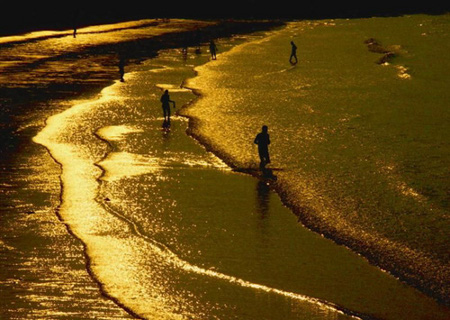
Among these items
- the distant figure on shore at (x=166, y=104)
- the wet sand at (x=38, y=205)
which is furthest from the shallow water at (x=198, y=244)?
the distant figure on shore at (x=166, y=104)

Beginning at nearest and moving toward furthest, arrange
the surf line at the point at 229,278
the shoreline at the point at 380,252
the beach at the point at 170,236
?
1. the surf line at the point at 229,278
2. the beach at the point at 170,236
3. the shoreline at the point at 380,252

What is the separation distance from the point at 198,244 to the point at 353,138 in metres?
13.5

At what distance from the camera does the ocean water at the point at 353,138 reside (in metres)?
18.2

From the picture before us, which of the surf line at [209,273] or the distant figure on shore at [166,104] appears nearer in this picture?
the surf line at [209,273]

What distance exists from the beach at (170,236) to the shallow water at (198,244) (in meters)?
0.04

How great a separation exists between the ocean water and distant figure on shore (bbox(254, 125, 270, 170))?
737mm

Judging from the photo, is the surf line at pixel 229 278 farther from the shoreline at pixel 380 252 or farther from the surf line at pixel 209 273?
A: the shoreline at pixel 380 252

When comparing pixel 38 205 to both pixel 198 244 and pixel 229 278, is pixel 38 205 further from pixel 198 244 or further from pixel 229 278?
pixel 229 278

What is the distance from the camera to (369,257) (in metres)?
16.5

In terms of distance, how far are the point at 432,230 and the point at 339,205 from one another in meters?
2.66

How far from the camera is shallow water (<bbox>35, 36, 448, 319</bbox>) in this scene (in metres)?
14.0

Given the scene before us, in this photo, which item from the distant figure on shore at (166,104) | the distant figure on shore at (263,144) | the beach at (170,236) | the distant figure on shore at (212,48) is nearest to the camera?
the beach at (170,236)

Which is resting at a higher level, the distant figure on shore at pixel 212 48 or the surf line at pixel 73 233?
the surf line at pixel 73 233

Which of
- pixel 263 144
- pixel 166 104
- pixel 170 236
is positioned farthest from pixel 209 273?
pixel 166 104
